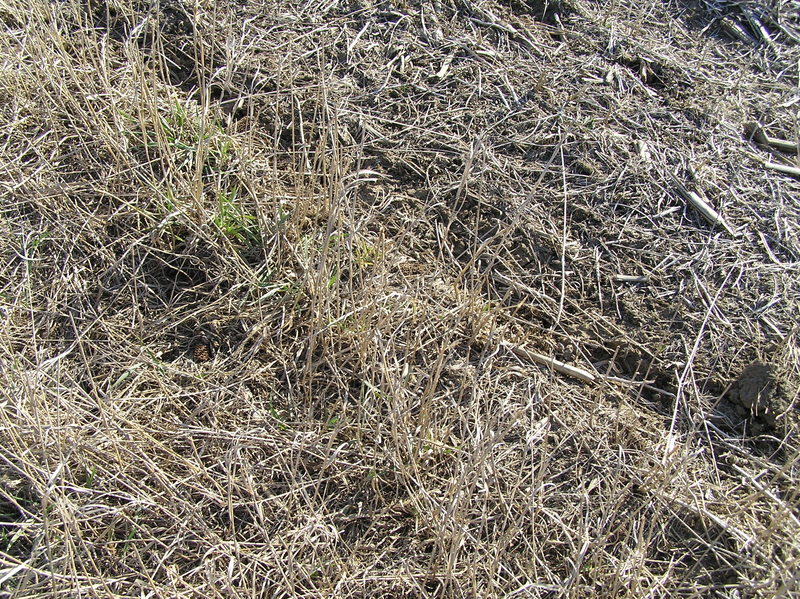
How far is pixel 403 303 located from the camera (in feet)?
6.12

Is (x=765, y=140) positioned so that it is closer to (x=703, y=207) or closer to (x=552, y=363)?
(x=703, y=207)

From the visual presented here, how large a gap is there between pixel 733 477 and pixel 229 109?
6.58 feet

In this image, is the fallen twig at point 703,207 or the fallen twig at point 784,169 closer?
the fallen twig at point 703,207

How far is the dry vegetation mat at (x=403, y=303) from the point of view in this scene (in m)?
1.69

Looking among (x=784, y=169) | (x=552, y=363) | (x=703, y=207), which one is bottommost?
(x=552, y=363)

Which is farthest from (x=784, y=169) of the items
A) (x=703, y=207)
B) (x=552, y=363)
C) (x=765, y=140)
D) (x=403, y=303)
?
(x=403, y=303)

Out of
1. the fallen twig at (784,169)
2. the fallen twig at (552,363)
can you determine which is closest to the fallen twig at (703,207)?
the fallen twig at (784,169)

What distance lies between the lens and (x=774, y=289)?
84.0 inches

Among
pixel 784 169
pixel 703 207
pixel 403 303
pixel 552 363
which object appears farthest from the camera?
pixel 784 169

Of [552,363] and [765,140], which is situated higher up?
[765,140]

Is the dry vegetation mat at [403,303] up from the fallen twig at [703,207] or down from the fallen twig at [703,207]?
down

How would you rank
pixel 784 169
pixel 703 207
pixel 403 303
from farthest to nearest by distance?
pixel 784 169 → pixel 703 207 → pixel 403 303

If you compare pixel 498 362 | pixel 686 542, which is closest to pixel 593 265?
pixel 498 362

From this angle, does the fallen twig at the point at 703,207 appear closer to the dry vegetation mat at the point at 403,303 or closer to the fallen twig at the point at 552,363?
the dry vegetation mat at the point at 403,303
